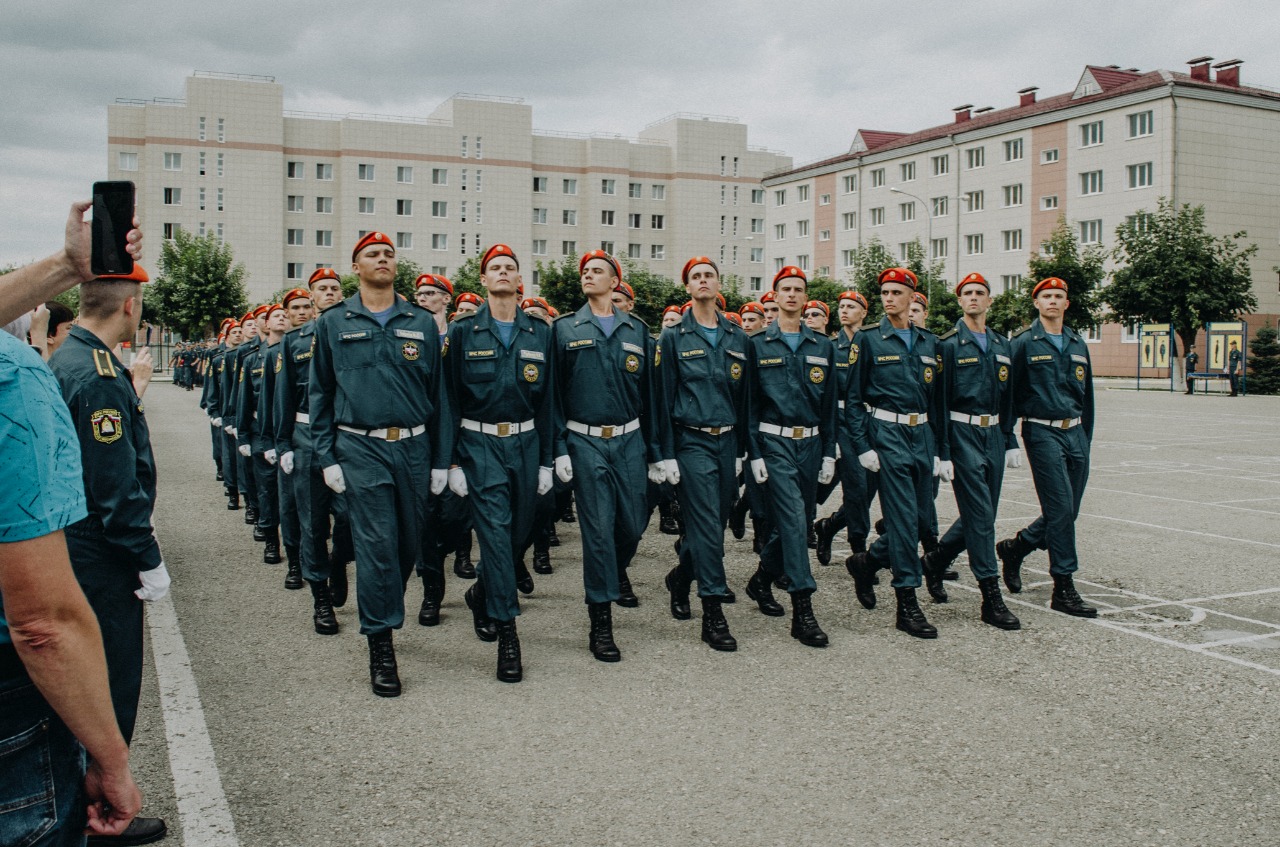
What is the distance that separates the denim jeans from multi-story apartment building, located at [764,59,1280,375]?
4272cm

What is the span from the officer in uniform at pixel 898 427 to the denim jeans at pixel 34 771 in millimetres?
5386

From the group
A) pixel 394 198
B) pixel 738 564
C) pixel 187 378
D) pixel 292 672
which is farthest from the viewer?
pixel 394 198

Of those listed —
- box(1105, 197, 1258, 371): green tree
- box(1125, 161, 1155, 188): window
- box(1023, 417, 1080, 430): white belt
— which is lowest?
box(1023, 417, 1080, 430): white belt

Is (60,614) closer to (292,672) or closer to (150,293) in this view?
(292,672)

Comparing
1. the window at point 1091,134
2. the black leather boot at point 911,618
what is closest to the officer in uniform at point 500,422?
the black leather boot at point 911,618

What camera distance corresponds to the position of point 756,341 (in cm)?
717

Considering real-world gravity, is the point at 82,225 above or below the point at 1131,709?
above

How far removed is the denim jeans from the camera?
1.97 m

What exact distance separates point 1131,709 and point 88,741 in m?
4.65

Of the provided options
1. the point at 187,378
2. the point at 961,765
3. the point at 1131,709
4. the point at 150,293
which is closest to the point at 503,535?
the point at 961,765

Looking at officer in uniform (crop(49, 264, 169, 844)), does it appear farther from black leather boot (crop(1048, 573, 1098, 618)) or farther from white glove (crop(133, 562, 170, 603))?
black leather boot (crop(1048, 573, 1098, 618))

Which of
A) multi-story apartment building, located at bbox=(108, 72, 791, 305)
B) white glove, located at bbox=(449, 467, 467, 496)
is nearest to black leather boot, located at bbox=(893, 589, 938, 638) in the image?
white glove, located at bbox=(449, 467, 467, 496)

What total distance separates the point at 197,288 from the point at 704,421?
170 feet

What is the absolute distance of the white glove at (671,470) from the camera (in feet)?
22.0
